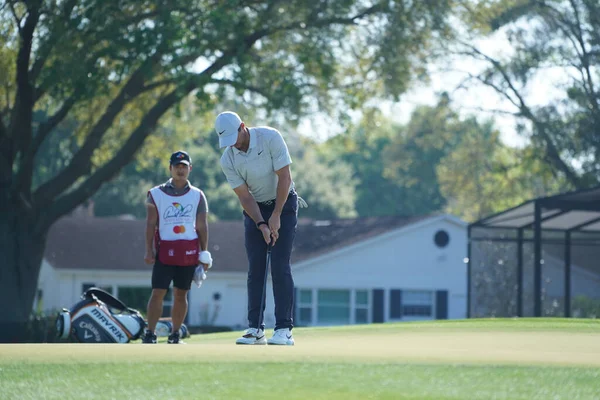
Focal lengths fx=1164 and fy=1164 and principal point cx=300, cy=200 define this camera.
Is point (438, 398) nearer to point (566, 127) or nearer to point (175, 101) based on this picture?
point (175, 101)

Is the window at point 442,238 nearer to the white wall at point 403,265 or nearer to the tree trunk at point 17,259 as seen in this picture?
the white wall at point 403,265

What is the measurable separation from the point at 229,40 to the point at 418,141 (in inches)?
703

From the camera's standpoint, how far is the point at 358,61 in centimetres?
2994

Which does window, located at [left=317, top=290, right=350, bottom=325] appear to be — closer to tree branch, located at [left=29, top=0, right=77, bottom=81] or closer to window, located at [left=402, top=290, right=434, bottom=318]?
window, located at [left=402, top=290, right=434, bottom=318]

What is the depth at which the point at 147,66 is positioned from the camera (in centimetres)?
2447

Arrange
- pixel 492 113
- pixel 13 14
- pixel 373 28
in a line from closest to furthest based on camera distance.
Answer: pixel 13 14 → pixel 373 28 → pixel 492 113

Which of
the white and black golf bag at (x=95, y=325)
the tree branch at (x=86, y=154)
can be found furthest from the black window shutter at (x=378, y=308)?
the white and black golf bag at (x=95, y=325)

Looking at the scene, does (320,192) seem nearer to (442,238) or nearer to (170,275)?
(442,238)

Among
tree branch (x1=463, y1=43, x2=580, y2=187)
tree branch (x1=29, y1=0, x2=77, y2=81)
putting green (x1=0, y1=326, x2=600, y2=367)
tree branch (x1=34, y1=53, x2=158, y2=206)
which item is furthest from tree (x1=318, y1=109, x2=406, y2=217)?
putting green (x1=0, y1=326, x2=600, y2=367)

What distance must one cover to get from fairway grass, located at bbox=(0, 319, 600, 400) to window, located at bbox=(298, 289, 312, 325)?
34640 mm

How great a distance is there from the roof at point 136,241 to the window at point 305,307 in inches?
52.8

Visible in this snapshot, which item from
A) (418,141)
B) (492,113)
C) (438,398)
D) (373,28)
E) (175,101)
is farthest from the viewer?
(418,141)

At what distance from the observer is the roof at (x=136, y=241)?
44.1m

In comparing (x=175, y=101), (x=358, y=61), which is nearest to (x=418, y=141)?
(x=358, y=61)
